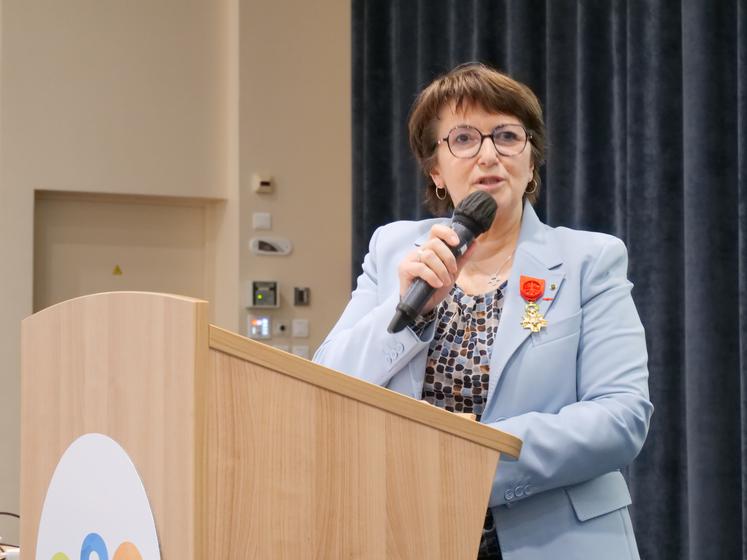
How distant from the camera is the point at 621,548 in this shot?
55.9 inches

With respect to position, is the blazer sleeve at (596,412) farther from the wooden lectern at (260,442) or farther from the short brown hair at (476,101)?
the short brown hair at (476,101)

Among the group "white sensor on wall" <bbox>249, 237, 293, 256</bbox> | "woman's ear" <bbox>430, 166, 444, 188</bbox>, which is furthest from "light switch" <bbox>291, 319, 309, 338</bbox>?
"woman's ear" <bbox>430, 166, 444, 188</bbox>

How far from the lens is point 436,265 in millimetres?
1362

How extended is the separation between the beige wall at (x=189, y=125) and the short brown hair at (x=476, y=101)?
4.00 m

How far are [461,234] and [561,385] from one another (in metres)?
0.27

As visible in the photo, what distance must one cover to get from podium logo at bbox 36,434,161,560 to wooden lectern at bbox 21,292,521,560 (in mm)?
17

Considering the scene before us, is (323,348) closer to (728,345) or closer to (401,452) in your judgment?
(401,452)

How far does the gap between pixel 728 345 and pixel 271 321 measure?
9.52 feet

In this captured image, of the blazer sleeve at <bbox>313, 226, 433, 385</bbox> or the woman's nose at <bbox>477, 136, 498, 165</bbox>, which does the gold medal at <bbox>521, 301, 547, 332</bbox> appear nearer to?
the blazer sleeve at <bbox>313, 226, 433, 385</bbox>

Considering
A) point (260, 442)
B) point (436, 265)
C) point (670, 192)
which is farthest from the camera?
point (670, 192)

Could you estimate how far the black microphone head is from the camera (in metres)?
1.49

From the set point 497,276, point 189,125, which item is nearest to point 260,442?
point 497,276

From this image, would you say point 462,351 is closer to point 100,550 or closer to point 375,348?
point 375,348

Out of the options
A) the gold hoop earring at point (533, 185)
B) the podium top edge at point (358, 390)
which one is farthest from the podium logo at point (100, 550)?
the gold hoop earring at point (533, 185)
